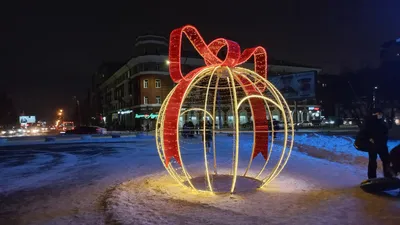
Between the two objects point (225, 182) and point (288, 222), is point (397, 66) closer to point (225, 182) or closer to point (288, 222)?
point (225, 182)

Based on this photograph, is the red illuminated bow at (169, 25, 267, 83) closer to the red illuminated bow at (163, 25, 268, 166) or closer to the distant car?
the red illuminated bow at (163, 25, 268, 166)

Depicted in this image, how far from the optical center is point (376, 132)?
8133 millimetres

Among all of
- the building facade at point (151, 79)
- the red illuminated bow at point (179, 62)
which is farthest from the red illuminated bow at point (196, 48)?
the building facade at point (151, 79)

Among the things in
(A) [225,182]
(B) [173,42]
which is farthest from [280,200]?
(B) [173,42]

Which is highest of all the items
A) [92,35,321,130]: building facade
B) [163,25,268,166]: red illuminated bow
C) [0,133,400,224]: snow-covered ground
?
[92,35,321,130]: building facade

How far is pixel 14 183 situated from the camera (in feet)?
32.9

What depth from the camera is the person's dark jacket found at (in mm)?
8117

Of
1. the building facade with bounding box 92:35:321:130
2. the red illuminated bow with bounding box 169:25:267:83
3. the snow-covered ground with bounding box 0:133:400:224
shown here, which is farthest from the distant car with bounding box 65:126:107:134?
the red illuminated bow with bounding box 169:25:267:83

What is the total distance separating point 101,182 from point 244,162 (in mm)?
6095

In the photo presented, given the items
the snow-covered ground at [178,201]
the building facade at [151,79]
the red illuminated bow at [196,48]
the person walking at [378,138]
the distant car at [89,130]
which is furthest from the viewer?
the building facade at [151,79]

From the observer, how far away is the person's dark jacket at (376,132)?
8.12 metres

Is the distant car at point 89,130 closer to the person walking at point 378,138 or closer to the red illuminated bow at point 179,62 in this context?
the red illuminated bow at point 179,62

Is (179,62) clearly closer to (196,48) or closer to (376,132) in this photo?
(196,48)

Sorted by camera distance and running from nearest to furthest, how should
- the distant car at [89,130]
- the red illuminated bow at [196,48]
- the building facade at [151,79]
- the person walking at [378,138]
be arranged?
the red illuminated bow at [196,48], the person walking at [378,138], the distant car at [89,130], the building facade at [151,79]
